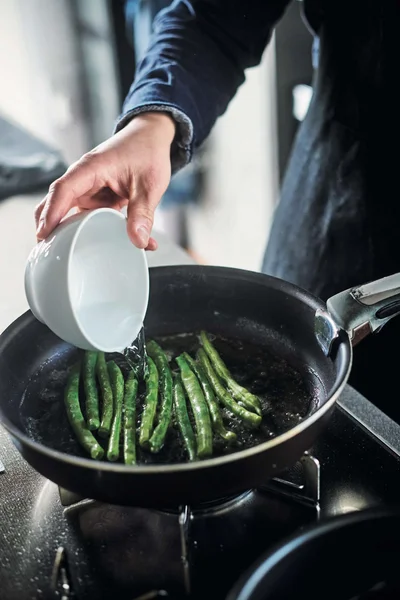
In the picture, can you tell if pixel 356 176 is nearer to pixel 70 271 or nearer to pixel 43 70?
pixel 70 271

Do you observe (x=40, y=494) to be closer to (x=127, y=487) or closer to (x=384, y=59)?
(x=127, y=487)

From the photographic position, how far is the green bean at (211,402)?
1095mm

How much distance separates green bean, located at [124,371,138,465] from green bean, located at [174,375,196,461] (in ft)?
0.25

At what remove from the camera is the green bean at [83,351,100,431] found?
1123mm

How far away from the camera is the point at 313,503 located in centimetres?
102

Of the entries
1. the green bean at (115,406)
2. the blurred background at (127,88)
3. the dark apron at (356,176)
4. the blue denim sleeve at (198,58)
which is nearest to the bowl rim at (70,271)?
the green bean at (115,406)

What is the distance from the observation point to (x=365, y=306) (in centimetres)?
97

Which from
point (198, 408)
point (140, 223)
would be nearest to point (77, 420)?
point (198, 408)

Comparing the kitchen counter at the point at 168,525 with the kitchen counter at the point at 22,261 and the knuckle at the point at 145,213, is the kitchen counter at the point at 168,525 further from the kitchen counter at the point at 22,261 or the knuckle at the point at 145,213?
the knuckle at the point at 145,213

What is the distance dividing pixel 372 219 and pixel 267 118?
1712mm

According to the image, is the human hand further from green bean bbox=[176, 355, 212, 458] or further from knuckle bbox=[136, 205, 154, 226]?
green bean bbox=[176, 355, 212, 458]

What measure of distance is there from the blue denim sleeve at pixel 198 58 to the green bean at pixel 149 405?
20.2 inches

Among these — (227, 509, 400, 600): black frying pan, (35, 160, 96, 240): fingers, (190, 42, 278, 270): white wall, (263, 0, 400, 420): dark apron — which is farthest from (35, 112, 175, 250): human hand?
(190, 42, 278, 270): white wall

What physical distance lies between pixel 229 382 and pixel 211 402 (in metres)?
0.06
